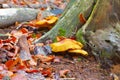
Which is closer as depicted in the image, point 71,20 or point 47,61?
point 47,61

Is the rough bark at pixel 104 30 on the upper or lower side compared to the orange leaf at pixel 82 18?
lower

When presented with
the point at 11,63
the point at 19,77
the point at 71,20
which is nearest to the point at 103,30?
the point at 71,20

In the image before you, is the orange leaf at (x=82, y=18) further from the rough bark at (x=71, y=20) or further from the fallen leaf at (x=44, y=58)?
the fallen leaf at (x=44, y=58)

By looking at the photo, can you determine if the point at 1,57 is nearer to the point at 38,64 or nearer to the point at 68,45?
the point at 38,64

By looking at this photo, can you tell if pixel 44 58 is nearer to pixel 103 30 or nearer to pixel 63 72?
pixel 63 72

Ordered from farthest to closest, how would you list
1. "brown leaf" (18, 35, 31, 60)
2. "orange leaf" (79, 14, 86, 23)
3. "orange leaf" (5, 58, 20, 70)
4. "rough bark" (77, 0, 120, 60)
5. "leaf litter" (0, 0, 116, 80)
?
"orange leaf" (79, 14, 86, 23) < "rough bark" (77, 0, 120, 60) < "brown leaf" (18, 35, 31, 60) < "orange leaf" (5, 58, 20, 70) < "leaf litter" (0, 0, 116, 80)

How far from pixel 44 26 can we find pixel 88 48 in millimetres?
1460

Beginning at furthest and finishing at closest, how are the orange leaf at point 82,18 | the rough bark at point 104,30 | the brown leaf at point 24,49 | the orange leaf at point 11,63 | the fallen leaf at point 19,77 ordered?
the orange leaf at point 82,18
the rough bark at point 104,30
the brown leaf at point 24,49
the orange leaf at point 11,63
the fallen leaf at point 19,77

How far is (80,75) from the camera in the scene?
4285 mm

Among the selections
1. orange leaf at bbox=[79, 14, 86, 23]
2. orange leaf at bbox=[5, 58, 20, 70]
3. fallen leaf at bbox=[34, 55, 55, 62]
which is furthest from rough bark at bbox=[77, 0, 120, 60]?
orange leaf at bbox=[5, 58, 20, 70]

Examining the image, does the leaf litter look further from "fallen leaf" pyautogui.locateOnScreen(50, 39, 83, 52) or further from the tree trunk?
the tree trunk

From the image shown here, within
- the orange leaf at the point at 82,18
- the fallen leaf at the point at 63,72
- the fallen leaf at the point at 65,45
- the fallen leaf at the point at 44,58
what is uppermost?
the orange leaf at the point at 82,18

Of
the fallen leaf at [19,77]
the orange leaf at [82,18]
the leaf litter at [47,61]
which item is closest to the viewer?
the fallen leaf at [19,77]

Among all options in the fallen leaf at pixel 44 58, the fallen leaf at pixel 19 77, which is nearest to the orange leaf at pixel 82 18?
the fallen leaf at pixel 44 58
